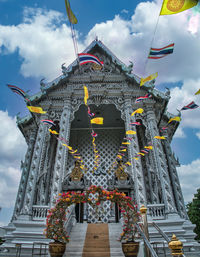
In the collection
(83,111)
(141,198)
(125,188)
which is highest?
(83,111)

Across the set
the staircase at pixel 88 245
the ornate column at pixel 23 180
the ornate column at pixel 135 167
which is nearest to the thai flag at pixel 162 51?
the ornate column at pixel 135 167

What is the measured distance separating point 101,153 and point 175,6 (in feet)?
38.0

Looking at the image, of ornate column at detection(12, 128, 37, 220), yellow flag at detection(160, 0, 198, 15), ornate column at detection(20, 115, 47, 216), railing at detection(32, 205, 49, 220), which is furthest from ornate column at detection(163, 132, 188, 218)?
ornate column at detection(12, 128, 37, 220)

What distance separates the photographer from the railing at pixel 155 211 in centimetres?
922

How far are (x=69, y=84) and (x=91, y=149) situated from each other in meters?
5.58

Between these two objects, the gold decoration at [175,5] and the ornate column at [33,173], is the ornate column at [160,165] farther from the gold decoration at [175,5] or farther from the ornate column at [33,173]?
the gold decoration at [175,5]

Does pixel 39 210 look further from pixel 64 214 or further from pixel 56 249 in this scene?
pixel 56 249

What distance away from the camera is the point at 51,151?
14.2 m

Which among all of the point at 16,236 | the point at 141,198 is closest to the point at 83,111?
the point at 141,198

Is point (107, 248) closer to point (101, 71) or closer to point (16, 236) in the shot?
point (16, 236)

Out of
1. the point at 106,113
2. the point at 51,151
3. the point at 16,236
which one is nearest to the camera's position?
the point at 16,236

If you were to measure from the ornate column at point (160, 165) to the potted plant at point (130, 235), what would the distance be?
138 inches

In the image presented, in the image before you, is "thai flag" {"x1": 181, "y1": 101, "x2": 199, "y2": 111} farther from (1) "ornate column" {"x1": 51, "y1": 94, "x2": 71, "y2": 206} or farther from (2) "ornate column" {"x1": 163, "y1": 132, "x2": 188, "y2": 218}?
(1) "ornate column" {"x1": 51, "y1": 94, "x2": 71, "y2": 206}

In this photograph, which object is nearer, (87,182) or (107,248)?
(107,248)
